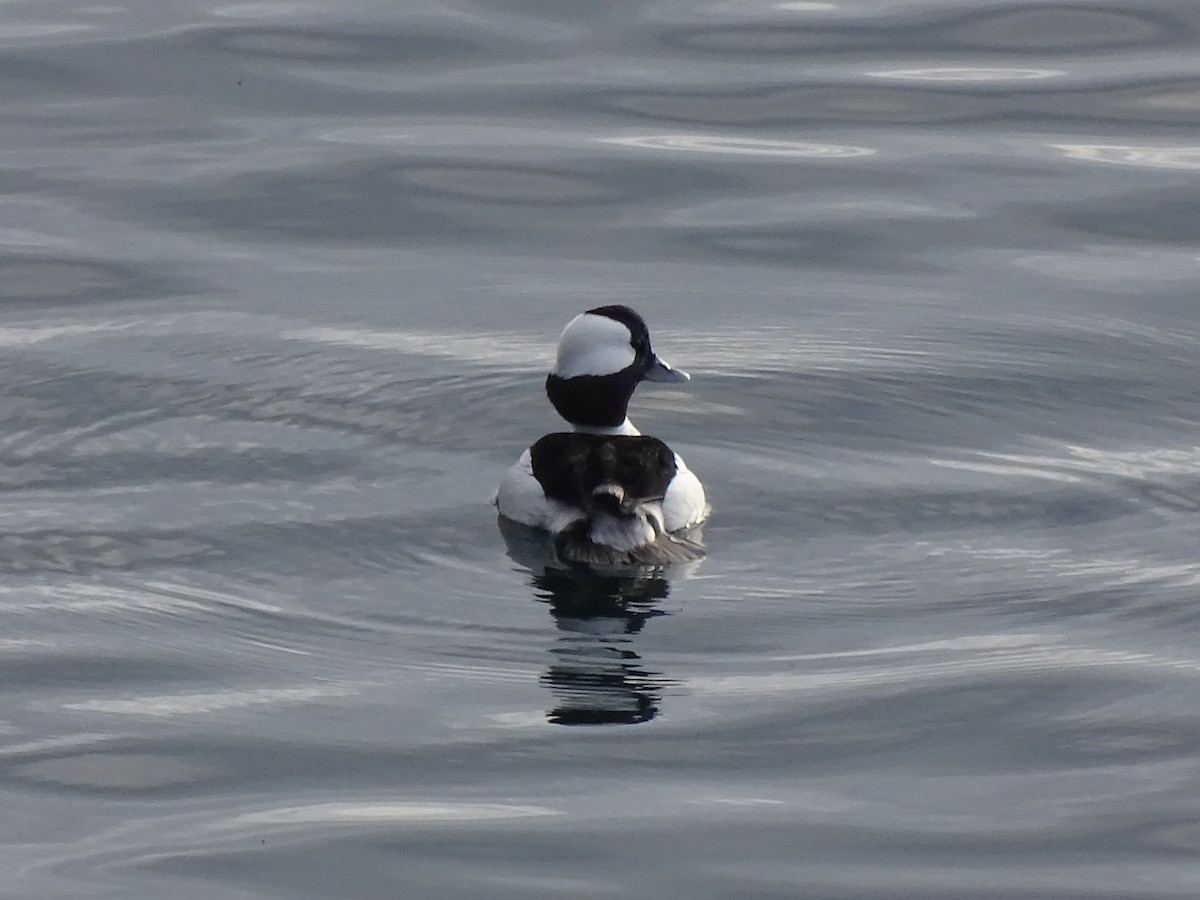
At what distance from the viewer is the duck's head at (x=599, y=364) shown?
1062 cm

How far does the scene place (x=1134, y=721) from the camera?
781 cm

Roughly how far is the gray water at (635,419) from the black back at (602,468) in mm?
303

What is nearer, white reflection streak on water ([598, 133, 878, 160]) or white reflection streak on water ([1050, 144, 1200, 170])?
white reflection streak on water ([1050, 144, 1200, 170])

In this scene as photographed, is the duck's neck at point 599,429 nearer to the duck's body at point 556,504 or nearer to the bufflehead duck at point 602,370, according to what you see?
the bufflehead duck at point 602,370

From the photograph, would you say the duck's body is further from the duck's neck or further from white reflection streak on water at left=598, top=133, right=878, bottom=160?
white reflection streak on water at left=598, top=133, right=878, bottom=160

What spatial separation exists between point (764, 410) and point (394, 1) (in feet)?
25.7

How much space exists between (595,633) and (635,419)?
9.68ft

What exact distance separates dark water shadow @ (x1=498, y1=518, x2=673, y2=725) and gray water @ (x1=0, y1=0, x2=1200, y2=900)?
32 millimetres

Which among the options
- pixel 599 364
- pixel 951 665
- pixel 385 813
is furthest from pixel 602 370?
pixel 385 813

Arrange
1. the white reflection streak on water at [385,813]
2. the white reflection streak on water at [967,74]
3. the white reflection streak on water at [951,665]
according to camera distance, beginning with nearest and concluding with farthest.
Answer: the white reflection streak on water at [385,813] → the white reflection streak on water at [951,665] → the white reflection streak on water at [967,74]

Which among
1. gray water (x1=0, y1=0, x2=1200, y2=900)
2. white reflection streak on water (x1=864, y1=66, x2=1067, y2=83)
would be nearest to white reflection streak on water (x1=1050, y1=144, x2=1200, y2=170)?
gray water (x1=0, y1=0, x2=1200, y2=900)

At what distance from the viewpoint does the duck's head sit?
10.6 metres

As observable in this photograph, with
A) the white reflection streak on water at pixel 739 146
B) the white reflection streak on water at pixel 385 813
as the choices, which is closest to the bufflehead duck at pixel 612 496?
the white reflection streak on water at pixel 385 813

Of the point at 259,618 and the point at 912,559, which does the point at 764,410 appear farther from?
the point at 259,618
